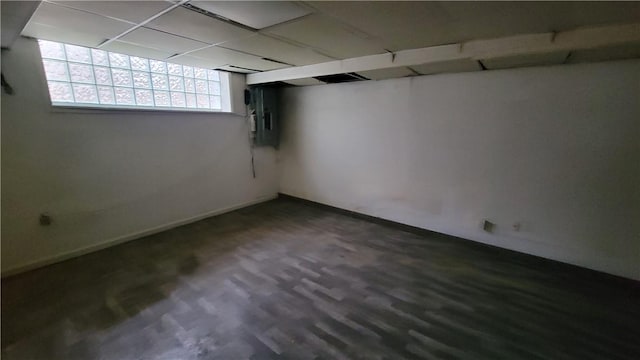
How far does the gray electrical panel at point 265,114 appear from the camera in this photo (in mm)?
4465

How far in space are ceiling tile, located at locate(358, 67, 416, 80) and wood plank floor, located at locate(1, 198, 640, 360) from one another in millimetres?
1970

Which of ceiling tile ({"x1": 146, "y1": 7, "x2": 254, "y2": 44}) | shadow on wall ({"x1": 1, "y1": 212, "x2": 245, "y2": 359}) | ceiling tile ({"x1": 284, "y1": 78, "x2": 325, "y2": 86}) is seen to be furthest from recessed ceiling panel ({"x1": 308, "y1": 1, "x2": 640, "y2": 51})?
shadow on wall ({"x1": 1, "y1": 212, "x2": 245, "y2": 359})

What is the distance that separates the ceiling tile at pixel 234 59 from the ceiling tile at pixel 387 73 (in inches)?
42.1

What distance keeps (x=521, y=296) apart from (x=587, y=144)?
58.5 inches

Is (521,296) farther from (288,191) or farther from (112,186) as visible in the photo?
(112,186)

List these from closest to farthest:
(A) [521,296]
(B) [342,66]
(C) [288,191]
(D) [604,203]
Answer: (A) [521,296] < (D) [604,203] < (B) [342,66] < (C) [288,191]

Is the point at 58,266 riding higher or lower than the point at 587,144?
lower

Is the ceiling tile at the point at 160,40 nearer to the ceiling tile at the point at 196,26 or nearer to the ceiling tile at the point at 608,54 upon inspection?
the ceiling tile at the point at 196,26

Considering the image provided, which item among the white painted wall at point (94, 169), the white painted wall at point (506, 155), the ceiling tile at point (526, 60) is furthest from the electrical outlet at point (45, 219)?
the ceiling tile at point (526, 60)

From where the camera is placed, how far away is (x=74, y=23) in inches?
81.1

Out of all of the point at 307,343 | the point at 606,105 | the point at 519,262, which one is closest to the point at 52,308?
the point at 307,343

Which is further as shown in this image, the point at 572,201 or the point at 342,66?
the point at 342,66

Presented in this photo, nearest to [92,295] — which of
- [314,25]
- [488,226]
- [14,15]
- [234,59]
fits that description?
[14,15]

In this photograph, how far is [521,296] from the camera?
7.42 feet
